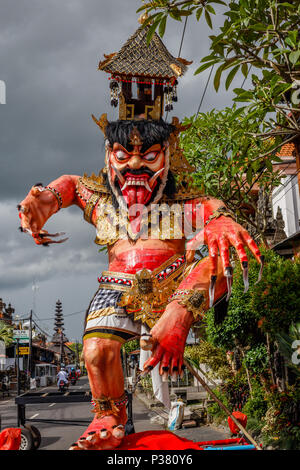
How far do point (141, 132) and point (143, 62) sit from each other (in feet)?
1.70

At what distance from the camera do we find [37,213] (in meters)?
2.71

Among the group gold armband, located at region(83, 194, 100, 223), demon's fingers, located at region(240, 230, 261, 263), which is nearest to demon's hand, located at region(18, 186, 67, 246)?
gold armband, located at region(83, 194, 100, 223)

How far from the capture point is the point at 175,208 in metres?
2.80

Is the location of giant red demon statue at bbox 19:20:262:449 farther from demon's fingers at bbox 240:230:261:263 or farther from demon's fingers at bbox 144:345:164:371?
demon's fingers at bbox 144:345:164:371

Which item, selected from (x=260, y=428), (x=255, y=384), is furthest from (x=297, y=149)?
(x=260, y=428)

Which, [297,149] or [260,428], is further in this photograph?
[297,149]

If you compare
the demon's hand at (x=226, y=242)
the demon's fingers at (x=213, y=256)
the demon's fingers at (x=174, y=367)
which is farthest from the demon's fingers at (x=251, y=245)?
the demon's fingers at (x=174, y=367)

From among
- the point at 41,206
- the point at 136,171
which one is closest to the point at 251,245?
the point at 136,171

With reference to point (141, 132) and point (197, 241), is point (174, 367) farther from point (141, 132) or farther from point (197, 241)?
point (141, 132)

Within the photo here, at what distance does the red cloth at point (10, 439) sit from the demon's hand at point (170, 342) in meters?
0.70

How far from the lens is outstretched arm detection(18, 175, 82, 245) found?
2.66 metres
